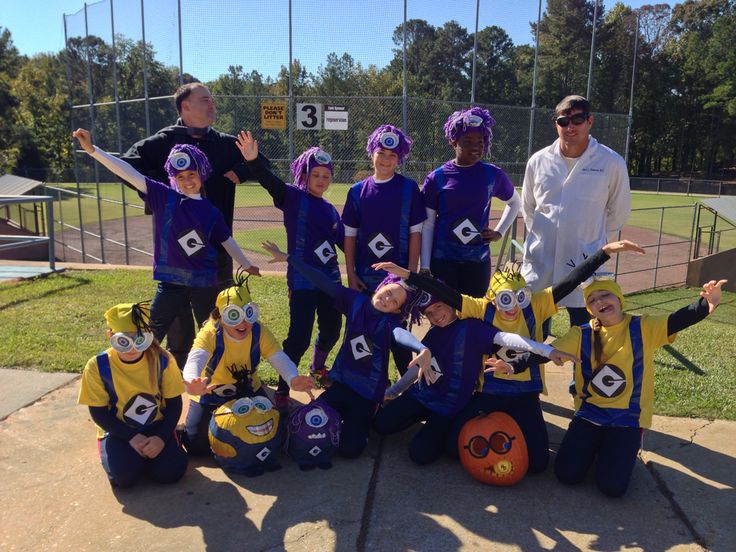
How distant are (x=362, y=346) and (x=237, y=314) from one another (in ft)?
2.60

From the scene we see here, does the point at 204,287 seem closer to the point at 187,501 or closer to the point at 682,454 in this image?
the point at 187,501

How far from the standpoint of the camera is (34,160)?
1620 inches

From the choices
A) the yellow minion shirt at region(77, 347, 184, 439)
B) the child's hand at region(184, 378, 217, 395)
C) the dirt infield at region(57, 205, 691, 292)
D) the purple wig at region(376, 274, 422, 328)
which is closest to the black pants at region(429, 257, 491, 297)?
the purple wig at region(376, 274, 422, 328)

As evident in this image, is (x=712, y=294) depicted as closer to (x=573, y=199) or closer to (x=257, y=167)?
(x=573, y=199)

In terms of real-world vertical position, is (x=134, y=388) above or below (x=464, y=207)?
below

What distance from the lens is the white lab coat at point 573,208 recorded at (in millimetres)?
3809

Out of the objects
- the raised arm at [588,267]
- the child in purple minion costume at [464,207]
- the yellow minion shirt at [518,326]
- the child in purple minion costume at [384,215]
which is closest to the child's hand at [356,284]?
the child in purple minion costume at [384,215]

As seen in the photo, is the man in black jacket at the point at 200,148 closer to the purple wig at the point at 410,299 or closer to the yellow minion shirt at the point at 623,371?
the purple wig at the point at 410,299

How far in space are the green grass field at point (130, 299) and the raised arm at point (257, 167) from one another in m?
1.58

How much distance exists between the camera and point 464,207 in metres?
3.97

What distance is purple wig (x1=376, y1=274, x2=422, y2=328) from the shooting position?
3572 mm

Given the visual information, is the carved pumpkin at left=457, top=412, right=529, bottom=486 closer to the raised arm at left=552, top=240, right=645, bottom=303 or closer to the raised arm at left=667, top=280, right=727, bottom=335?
the raised arm at left=552, top=240, right=645, bottom=303

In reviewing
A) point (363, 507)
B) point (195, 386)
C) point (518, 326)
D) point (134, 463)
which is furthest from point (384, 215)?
point (134, 463)

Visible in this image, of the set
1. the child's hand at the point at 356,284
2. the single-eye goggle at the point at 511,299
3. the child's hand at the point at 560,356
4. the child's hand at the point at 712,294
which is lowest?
the child's hand at the point at 560,356
